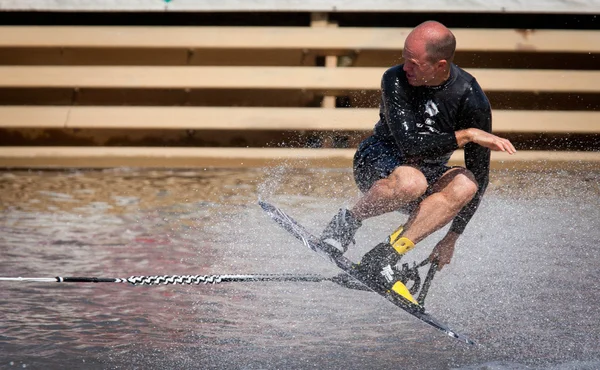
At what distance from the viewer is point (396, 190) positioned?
5281mm

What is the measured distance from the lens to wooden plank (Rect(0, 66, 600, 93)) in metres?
10.9

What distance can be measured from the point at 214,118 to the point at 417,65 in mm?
5856

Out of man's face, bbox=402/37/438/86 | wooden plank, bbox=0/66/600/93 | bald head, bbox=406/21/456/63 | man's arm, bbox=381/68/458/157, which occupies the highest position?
bald head, bbox=406/21/456/63

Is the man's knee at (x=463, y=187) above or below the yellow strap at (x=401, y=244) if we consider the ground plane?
above

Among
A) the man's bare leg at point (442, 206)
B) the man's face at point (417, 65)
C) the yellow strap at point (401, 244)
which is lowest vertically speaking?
the yellow strap at point (401, 244)

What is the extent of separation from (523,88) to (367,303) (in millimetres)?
5777

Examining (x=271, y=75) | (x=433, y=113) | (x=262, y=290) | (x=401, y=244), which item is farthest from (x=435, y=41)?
(x=271, y=75)

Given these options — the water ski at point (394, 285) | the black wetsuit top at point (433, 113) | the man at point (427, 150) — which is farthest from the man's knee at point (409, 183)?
the water ski at point (394, 285)

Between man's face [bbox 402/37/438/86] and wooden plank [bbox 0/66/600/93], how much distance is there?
549 cm

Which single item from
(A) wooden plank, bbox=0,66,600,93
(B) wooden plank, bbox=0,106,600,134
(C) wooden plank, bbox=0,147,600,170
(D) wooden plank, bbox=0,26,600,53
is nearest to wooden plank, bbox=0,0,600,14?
(D) wooden plank, bbox=0,26,600,53

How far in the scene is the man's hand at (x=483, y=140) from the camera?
5.03 m

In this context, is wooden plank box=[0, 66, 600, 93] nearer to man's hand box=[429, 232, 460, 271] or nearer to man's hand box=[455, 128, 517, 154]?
man's hand box=[429, 232, 460, 271]

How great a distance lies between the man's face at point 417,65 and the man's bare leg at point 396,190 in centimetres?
47

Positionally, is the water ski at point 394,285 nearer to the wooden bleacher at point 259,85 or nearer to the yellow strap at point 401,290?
the yellow strap at point 401,290
